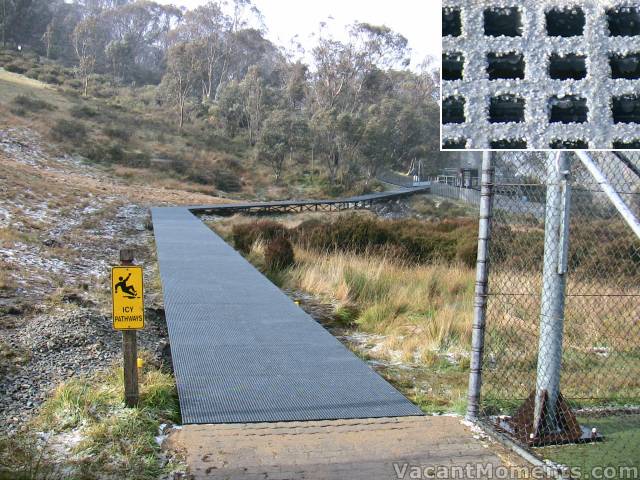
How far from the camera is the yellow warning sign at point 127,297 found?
4.20 metres

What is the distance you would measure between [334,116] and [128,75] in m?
32.0

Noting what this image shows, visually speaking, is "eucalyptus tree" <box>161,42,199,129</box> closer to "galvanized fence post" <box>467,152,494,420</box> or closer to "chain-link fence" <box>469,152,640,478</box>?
"chain-link fence" <box>469,152,640,478</box>

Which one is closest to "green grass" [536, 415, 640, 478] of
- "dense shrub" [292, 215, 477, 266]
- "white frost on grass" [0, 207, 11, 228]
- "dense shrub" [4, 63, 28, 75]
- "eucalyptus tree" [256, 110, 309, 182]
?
"dense shrub" [292, 215, 477, 266]

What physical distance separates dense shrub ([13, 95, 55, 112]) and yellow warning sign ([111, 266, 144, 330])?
125 ft

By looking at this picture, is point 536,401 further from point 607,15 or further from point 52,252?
point 52,252

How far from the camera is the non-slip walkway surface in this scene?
173 inches

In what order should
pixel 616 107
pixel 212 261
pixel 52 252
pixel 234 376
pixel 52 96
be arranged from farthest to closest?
pixel 52 96 < pixel 52 252 < pixel 212 261 < pixel 234 376 < pixel 616 107

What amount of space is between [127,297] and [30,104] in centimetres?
3890

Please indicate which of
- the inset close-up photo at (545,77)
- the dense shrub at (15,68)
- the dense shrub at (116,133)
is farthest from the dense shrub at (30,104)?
the inset close-up photo at (545,77)

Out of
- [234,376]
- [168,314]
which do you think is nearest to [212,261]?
[168,314]

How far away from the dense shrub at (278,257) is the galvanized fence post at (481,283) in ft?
24.5

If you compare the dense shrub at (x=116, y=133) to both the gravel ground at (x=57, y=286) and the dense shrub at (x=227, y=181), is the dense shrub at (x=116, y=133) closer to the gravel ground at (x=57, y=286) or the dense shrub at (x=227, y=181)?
the dense shrub at (x=227, y=181)

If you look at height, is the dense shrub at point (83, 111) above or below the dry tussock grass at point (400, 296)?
above

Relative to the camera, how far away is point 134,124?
44.8 meters
